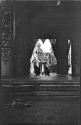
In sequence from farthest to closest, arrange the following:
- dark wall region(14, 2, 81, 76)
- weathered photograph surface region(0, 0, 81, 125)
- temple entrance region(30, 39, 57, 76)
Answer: temple entrance region(30, 39, 57, 76) → dark wall region(14, 2, 81, 76) → weathered photograph surface region(0, 0, 81, 125)

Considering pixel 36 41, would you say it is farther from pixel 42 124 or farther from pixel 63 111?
pixel 42 124

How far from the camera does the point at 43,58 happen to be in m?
17.2

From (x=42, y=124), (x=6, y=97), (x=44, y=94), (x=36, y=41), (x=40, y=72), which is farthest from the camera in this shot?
(x=36, y=41)

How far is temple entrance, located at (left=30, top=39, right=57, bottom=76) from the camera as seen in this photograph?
52.5ft

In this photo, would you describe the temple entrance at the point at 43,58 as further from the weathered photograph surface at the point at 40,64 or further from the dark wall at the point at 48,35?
the dark wall at the point at 48,35

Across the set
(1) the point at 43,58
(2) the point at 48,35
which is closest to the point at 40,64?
(1) the point at 43,58

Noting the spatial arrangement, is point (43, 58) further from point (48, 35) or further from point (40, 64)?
point (48, 35)

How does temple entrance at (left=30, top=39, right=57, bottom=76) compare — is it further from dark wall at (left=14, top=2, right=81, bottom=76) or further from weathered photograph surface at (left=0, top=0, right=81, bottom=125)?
dark wall at (left=14, top=2, right=81, bottom=76)

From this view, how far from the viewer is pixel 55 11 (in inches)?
552

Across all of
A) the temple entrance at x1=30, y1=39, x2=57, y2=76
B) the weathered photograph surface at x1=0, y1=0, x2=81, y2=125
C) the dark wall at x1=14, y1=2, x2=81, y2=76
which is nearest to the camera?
the weathered photograph surface at x1=0, y1=0, x2=81, y2=125

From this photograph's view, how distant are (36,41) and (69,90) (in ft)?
26.7

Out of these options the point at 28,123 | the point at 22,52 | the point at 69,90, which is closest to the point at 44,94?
the point at 69,90

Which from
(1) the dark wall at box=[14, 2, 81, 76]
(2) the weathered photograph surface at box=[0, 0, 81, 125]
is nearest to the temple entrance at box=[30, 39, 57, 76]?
(2) the weathered photograph surface at box=[0, 0, 81, 125]

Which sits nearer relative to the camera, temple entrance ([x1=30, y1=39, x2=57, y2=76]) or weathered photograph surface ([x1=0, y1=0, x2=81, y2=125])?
weathered photograph surface ([x1=0, y1=0, x2=81, y2=125])
